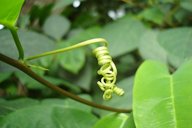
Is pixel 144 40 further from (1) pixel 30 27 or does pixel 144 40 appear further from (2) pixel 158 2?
(1) pixel 30 27

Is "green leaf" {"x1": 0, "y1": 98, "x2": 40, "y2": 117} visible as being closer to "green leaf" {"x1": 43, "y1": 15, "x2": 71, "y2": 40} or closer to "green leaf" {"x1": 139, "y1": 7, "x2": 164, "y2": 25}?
"green leaf" {"x1": 43, "y1": 15, "x2": 71, "y2": 40}

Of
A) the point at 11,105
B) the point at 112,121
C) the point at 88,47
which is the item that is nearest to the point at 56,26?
the point at 88,47

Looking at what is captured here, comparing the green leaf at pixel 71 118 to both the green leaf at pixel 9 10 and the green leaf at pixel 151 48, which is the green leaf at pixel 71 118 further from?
the green leaf at pixel 151 48

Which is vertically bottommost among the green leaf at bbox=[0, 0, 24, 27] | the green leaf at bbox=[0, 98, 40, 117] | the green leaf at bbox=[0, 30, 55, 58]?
the green leaf at bbox=[0, 98, 40, 117]

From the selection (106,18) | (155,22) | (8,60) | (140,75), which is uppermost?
(8,60)

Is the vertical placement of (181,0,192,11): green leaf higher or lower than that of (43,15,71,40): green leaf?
higher

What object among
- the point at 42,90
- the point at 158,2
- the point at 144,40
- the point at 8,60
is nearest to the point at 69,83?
the point at 42,90

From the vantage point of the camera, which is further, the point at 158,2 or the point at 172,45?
the point at 158,2

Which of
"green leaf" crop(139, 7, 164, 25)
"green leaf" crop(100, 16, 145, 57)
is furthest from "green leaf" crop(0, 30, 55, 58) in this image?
"green leaf" crop(139, 7, 164, 25)
